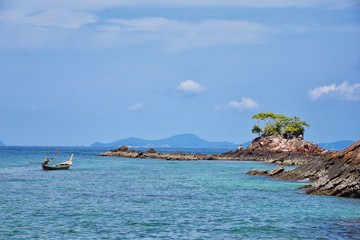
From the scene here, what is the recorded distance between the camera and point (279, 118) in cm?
17225

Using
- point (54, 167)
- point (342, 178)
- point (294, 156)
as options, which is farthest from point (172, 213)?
point (294, 156)

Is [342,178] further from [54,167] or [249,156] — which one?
[249,156]

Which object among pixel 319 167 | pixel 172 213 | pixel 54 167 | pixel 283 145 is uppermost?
pixel 283 145

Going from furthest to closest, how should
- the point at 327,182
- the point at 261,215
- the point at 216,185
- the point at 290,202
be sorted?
1. the point at 216,185
2. the point at 327,182
3. the point at 290,202
4. the point at 261,215

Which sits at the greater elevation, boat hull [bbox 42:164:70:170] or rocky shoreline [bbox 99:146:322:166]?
rocky shoreline [bbox 99:146:322:166]

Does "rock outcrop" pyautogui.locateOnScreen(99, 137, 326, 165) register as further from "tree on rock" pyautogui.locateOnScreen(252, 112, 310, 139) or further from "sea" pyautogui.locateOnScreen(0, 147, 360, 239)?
"sea" pyautogui.locateOnScreen(0, 147, 360, 239)

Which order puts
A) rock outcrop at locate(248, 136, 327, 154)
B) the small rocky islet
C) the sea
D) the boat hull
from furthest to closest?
1. rock outcrop at locate(248, 136, 327, 154)
2. the boat hull
3. the small rocky islet
4. the sea

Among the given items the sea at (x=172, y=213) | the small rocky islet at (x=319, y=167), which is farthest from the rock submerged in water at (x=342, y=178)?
the sea at (x=172, y=213)

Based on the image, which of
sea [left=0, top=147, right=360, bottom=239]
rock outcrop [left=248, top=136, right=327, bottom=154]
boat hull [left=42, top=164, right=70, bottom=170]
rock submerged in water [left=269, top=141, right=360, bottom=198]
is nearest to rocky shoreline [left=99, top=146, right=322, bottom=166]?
rock outcrop [left=248, top=136, right=327, bottom=154]

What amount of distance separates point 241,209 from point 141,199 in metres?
10.6

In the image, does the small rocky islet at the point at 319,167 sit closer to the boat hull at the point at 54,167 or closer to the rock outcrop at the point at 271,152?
the rock outcrop at the point at 271,152

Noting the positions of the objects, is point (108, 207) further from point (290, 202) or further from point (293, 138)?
point (293, 138)

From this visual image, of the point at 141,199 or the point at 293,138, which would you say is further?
the point at 293,138

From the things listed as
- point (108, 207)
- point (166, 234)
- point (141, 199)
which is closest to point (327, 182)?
point (141, 199)
